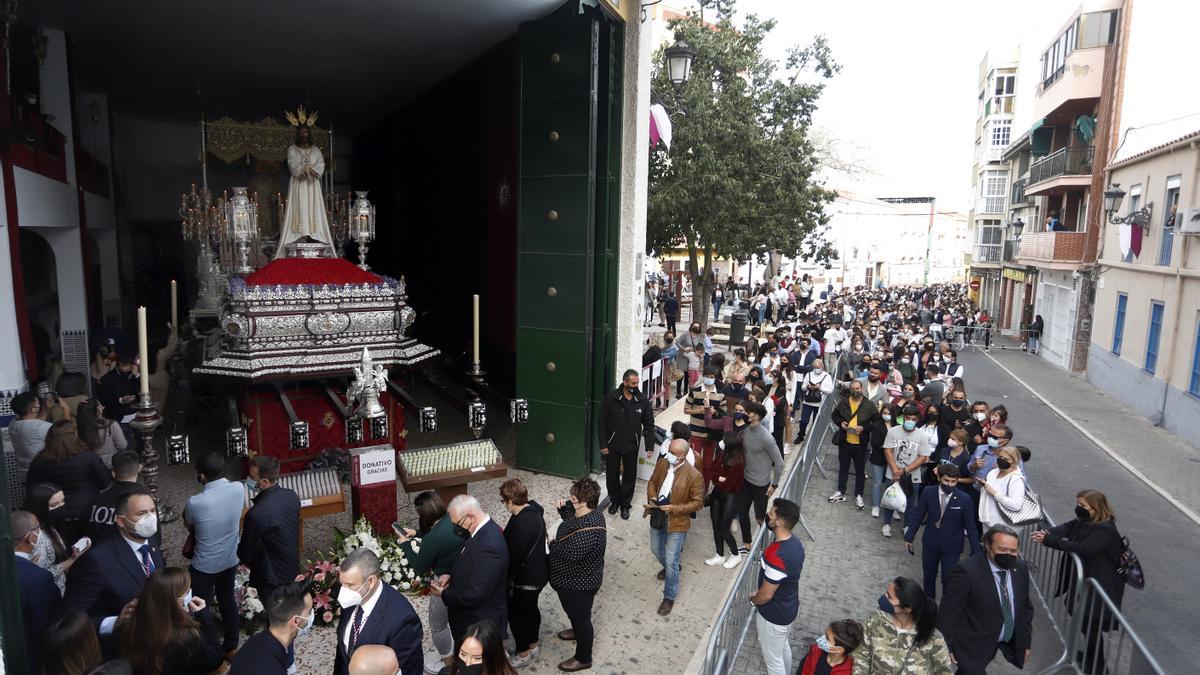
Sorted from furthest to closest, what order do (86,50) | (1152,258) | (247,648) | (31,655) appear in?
(1152,258), (86,50), (31,655), (247,648)

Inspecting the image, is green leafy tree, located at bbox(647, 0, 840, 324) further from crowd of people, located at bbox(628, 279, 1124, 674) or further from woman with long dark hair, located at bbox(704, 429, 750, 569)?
woman with long dark hair, located at bbox(704, 429, 750, 569)

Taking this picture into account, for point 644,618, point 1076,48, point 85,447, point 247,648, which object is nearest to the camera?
point 247,648

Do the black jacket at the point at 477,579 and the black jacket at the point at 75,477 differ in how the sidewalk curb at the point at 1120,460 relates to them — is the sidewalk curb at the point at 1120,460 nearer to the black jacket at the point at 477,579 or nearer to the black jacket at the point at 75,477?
the black jacket at the point at 477,579

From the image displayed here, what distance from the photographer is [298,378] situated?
8531 millimetres

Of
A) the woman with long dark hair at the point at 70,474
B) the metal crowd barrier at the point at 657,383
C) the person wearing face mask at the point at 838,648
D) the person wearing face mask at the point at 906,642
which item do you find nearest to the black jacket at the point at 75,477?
the woman with long dark hair at the point at 70,474

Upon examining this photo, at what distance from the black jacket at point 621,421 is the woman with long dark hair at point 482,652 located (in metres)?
4.74

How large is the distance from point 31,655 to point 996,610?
19.5 ft

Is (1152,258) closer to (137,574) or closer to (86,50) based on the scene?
(137,574)

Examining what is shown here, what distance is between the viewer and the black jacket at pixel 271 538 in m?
5.27

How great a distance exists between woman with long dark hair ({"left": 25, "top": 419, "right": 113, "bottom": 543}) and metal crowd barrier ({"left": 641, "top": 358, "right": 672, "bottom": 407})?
25.3 feet

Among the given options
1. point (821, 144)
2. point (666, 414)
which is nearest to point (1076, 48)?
→ point (666, 414)

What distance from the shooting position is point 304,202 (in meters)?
10.1

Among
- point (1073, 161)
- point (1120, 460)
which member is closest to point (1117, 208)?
point (1073, 161)

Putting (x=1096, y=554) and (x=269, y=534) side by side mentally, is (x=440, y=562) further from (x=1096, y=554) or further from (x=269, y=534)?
(x=1096, y=554)
